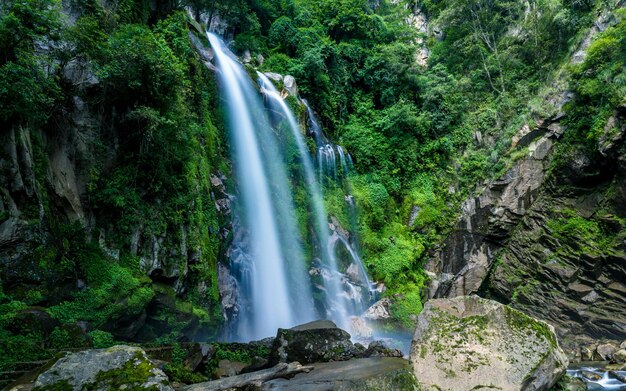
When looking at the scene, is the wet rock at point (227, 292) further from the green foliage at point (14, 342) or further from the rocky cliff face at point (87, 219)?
the green foliage at point (14, 342)

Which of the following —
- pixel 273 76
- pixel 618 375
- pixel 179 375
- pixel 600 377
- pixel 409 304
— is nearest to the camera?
pixel 179 375

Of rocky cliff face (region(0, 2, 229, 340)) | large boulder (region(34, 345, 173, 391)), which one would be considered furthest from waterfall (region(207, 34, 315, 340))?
large boulder (region(34, 345, 173, 391))

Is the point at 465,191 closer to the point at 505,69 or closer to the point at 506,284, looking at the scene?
the point at 506,284

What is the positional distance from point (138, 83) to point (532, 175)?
50.1 ft

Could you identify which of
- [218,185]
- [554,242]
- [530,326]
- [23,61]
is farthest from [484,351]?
[554,242]

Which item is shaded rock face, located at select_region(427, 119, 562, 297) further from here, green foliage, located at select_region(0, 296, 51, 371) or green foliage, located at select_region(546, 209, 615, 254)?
green foliage, located at select_region(0, 296, 51, 371)

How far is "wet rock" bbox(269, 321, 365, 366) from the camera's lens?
652 centimetres

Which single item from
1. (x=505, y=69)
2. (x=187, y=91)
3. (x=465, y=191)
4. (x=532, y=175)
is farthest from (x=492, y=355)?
(x=505, y=69)

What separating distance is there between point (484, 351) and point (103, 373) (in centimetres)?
456

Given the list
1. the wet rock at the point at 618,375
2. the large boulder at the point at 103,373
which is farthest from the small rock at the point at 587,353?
the large boulder at the point at 103,373

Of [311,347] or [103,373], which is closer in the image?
[103,373]

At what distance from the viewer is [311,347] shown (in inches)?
261

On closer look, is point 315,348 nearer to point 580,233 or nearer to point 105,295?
point 105,295

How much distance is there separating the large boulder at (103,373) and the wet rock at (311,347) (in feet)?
10.2
